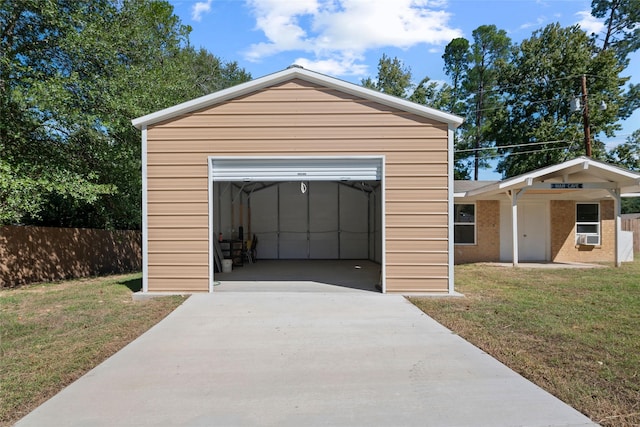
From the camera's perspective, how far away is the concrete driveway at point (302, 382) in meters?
2.78

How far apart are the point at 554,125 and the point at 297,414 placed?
23.2 metres

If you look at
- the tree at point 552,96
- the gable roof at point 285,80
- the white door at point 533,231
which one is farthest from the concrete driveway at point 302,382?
the tree at point 552,96

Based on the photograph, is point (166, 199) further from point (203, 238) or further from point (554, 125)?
point (554, 125)

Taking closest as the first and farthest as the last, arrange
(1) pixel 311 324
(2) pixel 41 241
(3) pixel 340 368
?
1. (3) pixel 340 368
2. (1) pixel 311 324
3. (2) pixel 41 241

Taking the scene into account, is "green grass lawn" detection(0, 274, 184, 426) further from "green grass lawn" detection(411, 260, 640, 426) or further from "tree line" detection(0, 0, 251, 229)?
"green grass lawn" detection(411, 260, 640, 426)

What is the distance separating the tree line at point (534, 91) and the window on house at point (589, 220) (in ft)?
20.2

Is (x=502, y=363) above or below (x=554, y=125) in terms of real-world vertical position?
below

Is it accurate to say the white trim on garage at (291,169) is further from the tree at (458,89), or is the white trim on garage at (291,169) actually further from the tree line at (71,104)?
the tree at (458,89)

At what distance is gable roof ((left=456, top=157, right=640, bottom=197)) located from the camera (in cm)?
1052

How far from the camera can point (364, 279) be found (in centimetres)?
918

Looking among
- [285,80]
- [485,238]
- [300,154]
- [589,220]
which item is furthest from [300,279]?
[589,220]

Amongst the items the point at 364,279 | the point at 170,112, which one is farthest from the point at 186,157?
the point at 364,279

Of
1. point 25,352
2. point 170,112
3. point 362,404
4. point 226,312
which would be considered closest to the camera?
point 362,404

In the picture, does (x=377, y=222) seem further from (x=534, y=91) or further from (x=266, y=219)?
(x=534, y=91)
